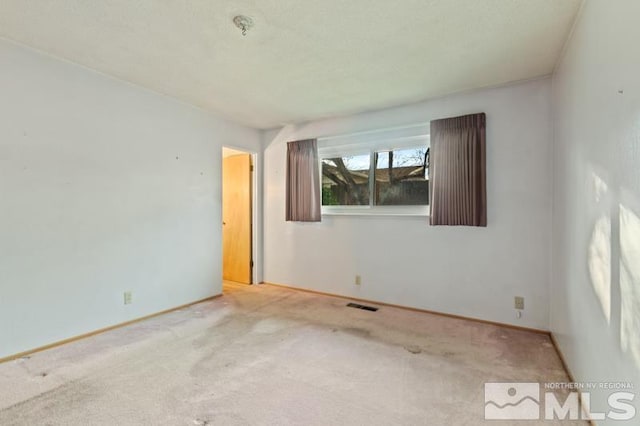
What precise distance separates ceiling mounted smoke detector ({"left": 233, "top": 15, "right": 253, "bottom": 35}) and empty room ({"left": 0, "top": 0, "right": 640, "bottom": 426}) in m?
0.02

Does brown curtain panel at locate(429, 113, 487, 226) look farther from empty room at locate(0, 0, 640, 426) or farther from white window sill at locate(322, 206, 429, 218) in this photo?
white window sill at locate(322, 206, 429, 218)

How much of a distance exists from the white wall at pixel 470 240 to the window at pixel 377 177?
188 mm

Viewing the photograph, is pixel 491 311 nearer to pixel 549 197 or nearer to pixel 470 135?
pixel 549 197

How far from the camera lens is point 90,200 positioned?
2836 millimetres

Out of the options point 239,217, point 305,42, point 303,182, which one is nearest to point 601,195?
point 305,42

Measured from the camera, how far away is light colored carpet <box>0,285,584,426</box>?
68.5 inches

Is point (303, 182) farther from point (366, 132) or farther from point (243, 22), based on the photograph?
point (243, 22)

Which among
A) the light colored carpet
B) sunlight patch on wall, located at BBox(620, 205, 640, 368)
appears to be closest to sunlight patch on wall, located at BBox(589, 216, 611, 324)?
sunlight patch on wall, located at BBox(620, 205, 640, 368)

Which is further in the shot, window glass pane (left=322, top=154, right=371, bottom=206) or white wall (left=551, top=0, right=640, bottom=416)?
window glass pane (left=322, top=154, right=371, bottom=206)

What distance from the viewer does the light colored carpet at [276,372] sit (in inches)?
68.5

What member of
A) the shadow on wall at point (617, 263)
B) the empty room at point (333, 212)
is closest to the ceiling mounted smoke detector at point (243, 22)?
the empty room at point (333, 212)

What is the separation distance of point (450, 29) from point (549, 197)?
1814 millimetres

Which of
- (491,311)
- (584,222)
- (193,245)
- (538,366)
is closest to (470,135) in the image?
(584,222)

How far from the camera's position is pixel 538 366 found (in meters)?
2.27
